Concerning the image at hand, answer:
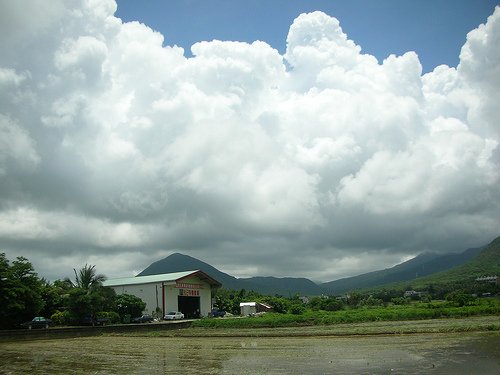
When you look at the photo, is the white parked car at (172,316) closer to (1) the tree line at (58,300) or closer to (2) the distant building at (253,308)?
(1) the tree line at (58,300)

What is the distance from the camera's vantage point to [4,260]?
1735 inches

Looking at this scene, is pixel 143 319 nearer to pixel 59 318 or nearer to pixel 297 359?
pixel 59 318

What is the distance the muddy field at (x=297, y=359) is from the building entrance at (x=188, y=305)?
1783 inches

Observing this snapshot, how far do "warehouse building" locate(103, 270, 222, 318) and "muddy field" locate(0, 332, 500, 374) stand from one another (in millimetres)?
37688

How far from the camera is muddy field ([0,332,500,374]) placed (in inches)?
687

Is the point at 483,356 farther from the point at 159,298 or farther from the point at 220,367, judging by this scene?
the point at 159,298

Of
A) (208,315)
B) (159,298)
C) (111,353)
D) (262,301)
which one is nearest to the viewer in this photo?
(111,353)

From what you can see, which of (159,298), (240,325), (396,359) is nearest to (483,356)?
(396,359)

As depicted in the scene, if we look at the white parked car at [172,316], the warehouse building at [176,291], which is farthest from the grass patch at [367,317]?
the warehouse building at [176,291]

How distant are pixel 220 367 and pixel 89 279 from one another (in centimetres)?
4015

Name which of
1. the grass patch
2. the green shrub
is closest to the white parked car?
the green shrub

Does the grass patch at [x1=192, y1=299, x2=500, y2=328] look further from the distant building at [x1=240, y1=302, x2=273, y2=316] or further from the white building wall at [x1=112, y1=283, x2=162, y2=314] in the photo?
the distant building at [x1=240, y1=302, x2=273, y2=316]

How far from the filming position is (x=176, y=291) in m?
67.8

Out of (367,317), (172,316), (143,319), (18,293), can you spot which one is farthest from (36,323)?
(367,317)
